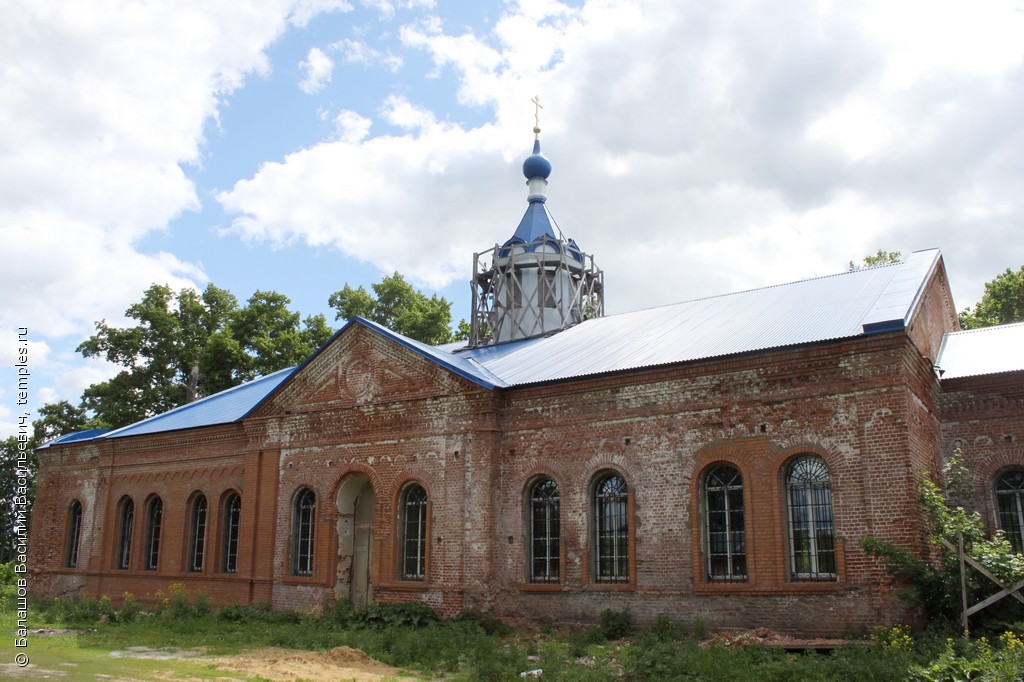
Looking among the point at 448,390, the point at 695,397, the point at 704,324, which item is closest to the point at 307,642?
the point at 448,390

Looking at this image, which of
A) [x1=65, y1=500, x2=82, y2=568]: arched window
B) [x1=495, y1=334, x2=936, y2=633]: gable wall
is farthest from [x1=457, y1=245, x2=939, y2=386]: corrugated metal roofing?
[x1=65, y1=500, x2=82, y2=568]: arched window

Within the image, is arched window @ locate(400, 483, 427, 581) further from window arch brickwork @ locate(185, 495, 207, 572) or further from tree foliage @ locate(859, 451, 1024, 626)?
tree foliage @ locate(859, 451, 1024, 626)

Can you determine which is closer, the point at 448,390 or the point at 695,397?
the point at 695,397

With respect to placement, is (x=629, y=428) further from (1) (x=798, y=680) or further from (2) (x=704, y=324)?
(1) (x=798, y=680)

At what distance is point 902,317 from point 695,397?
133 inches

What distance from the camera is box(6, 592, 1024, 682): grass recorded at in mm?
9836

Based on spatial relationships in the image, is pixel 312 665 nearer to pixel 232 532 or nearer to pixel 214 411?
pixel 232 532

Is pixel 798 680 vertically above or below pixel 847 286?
below

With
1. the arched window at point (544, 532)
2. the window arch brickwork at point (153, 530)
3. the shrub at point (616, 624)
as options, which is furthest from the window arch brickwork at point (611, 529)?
the window arch brickwork at point (153, 530)

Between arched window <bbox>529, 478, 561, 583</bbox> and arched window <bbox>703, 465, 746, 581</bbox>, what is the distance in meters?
2.76

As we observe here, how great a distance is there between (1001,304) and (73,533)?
28.4 metres

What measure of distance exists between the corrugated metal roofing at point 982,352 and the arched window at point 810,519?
349cm

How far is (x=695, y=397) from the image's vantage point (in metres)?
14.5

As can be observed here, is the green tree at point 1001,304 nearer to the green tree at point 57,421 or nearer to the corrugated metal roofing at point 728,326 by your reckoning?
the corrugated metal roofing at point 728,326
